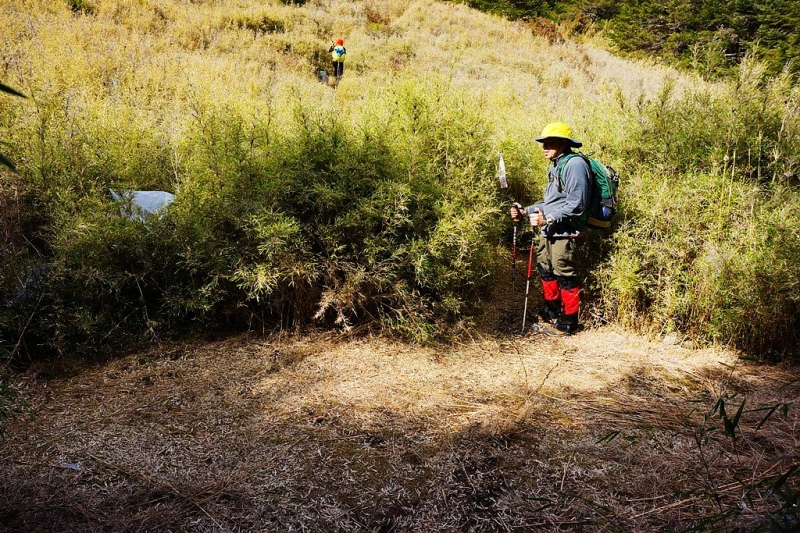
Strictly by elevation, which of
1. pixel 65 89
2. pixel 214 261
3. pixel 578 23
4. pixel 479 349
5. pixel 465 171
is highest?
pixel 578 23

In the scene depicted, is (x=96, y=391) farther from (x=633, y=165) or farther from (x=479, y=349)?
(x=633, y=165)

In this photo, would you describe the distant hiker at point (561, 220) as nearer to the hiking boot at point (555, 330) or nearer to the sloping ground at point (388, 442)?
the hiking boot at point (555, 330)

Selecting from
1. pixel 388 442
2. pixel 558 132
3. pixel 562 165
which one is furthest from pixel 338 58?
pixel 388 442

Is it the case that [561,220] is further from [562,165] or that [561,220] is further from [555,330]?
[555,330]

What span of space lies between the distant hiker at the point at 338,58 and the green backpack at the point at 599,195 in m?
8.53

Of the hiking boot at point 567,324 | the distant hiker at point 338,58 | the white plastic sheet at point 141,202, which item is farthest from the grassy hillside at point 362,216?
the distant hiker at point 338,58

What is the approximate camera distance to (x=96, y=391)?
302 centimetres

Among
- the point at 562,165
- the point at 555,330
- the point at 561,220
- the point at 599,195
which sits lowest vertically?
the point at 555,330

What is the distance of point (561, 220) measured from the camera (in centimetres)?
Answer: 411

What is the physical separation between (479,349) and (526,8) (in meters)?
24.7

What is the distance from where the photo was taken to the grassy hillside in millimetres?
3465

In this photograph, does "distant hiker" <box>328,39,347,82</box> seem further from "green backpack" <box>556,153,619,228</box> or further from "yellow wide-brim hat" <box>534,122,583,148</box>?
"green backpack" <box>556,153,619,228</box>

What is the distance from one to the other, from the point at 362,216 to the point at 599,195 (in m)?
2.02

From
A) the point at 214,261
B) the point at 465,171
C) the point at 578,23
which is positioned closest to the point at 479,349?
the point at 465,171
